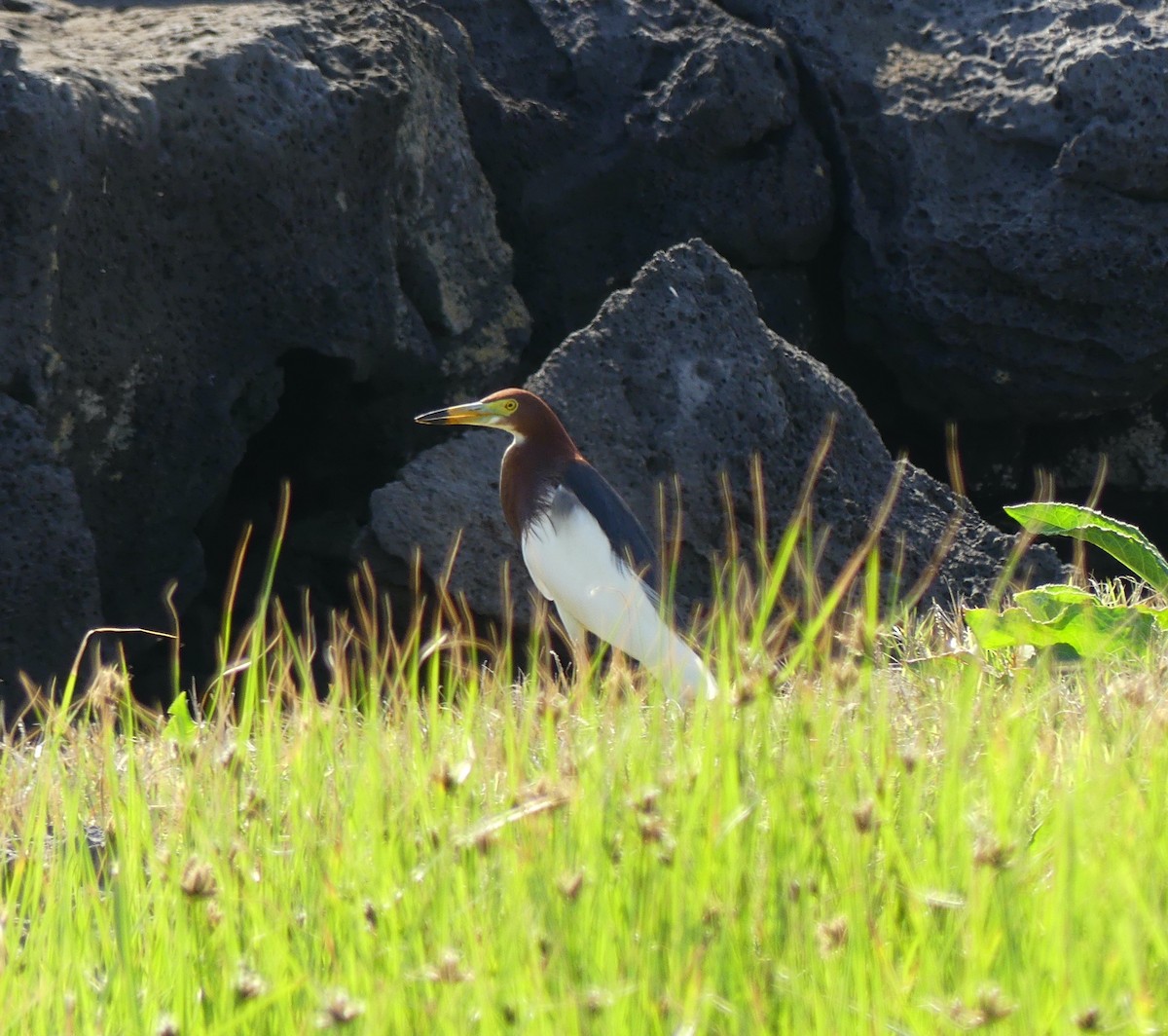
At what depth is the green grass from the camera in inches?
59.3

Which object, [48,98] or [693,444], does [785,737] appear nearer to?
[693,444]

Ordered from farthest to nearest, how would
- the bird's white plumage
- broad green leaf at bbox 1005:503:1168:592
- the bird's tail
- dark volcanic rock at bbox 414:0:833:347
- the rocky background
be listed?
dark volcanic rock at bbox 414:0:833:347 → the rocky background → the bird's white plumage → broad green leaf at bbox 1005:503:1168:592 → the bird's tail

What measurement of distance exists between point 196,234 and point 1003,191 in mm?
2528

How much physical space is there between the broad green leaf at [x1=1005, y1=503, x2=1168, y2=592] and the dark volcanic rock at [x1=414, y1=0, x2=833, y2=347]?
2386 mm

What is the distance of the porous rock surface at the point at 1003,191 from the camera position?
5207 mm

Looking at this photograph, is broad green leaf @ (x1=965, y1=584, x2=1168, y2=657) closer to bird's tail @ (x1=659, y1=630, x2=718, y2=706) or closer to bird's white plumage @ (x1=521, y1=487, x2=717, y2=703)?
bird's tail @ (x1=659, y1=630, x2=718, y2=706)

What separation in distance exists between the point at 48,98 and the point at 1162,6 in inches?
141

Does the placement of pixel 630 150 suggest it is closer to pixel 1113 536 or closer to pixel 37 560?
pixel 37 560

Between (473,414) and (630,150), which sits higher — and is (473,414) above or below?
below

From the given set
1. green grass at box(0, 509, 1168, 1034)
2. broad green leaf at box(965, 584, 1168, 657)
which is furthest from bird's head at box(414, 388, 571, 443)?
green grass at box(0, 509, 1168, 1034)

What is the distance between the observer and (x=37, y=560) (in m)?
4.03

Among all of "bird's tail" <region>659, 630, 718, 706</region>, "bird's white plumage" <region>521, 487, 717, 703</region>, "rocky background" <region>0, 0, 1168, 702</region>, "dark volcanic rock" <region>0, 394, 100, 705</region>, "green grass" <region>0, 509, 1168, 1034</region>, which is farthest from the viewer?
"rocky background" <region>0, 0, 1168, 702</region>

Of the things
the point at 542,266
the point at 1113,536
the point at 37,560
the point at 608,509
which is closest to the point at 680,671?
the point at 1113,536

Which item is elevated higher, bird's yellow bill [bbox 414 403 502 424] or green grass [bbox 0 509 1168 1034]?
green grass [bbox 0 509 1168 1034]
